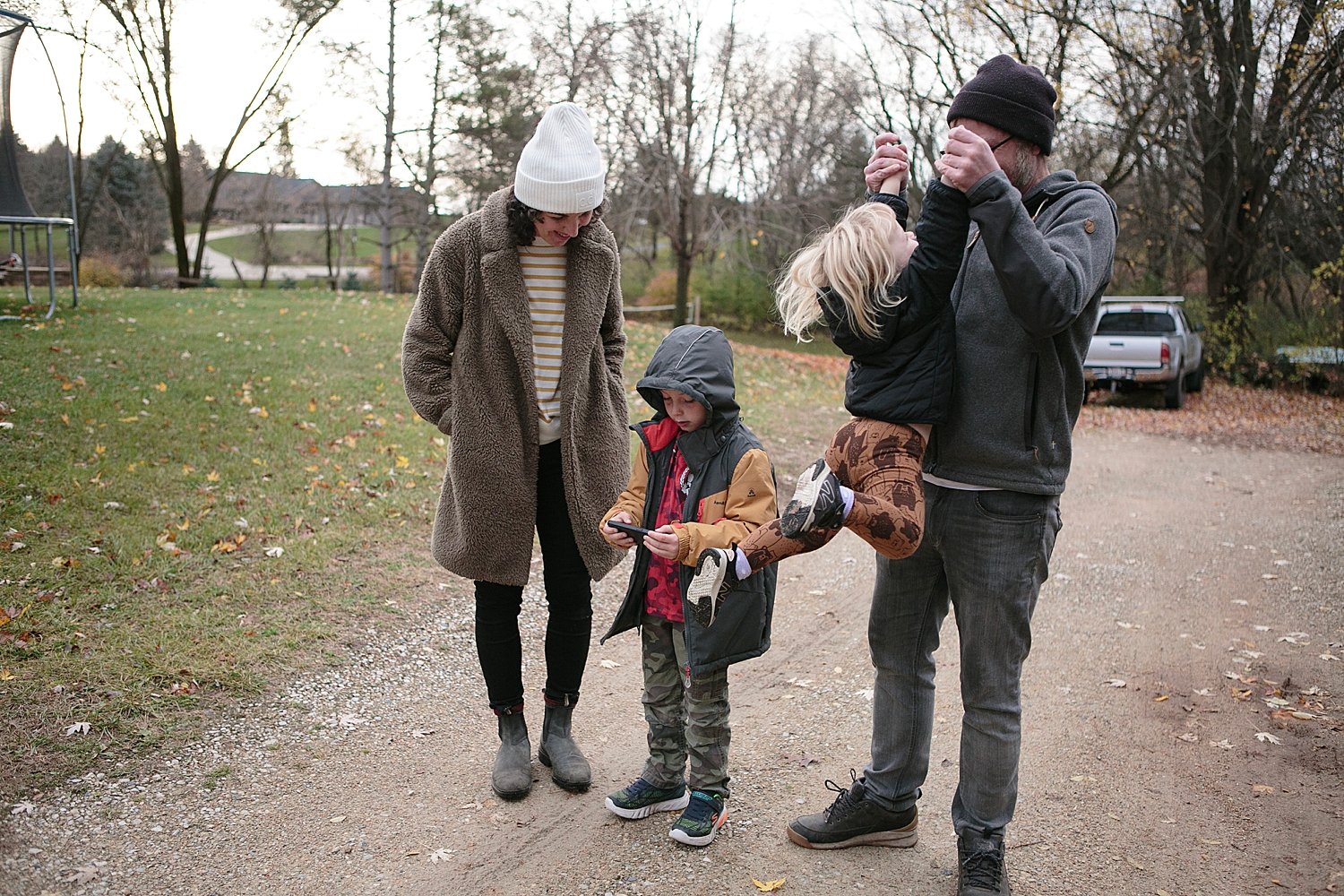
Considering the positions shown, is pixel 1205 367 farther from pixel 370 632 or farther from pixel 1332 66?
pixel 370 632

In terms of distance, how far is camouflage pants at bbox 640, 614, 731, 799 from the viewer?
3.26 m

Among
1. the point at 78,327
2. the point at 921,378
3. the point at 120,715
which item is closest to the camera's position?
the point at 921,378

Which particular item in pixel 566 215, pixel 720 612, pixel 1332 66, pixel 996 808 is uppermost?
pixel 1332 66

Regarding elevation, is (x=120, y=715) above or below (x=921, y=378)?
below

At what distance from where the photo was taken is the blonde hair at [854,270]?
2.76 metres

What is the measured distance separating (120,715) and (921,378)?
3.20 metres

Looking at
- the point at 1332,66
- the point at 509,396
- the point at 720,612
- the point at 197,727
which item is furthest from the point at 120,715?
the point at 1332,66

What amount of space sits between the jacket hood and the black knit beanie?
95cm

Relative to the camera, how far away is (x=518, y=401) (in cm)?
354

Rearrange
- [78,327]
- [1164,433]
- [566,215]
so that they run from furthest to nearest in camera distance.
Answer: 1. [1164,433]
2. [78,327]
3. [566,215]

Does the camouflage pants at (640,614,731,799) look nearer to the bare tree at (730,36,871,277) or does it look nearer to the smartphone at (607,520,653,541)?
the smartphone at (607,520,653,541)

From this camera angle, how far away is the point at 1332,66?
16.8 metres

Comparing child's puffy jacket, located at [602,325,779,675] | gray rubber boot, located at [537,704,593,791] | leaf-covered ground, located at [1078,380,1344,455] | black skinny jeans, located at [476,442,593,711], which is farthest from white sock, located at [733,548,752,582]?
leaf-covered ground, located at [1078,380,1344,455]

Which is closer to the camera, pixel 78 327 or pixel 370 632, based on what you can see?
pixel 370 632
